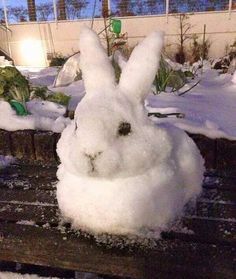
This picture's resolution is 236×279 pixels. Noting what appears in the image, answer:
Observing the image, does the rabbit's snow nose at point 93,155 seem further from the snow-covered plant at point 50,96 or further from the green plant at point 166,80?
the green plant at point 166,80

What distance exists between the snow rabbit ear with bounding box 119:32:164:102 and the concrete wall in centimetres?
903

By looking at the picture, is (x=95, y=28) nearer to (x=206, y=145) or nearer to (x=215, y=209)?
(x=206, y=145)

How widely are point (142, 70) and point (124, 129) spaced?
19cm

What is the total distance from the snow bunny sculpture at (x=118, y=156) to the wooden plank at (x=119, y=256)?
8 centimetres

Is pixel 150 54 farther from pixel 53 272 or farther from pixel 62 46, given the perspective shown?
pixel 62 46

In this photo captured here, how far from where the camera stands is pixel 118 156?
3.20 ft

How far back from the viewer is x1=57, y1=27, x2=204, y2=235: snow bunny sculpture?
0.98 metres

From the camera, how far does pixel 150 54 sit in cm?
104

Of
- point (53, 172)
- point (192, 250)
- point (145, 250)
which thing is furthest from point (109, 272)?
point (53, 172)

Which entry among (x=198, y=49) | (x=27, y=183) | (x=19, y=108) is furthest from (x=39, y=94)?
(x=198, y=49)

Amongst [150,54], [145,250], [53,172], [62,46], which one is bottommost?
[62,46]

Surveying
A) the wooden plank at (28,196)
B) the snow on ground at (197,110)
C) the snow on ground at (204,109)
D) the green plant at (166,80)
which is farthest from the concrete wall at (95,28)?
the wooden plank at (28,196)

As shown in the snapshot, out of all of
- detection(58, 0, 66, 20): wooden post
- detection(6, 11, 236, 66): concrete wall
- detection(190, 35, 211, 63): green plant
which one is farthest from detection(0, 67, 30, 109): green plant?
detection(58, 0, 66, 20): wooden post

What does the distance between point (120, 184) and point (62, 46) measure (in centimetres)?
1041
